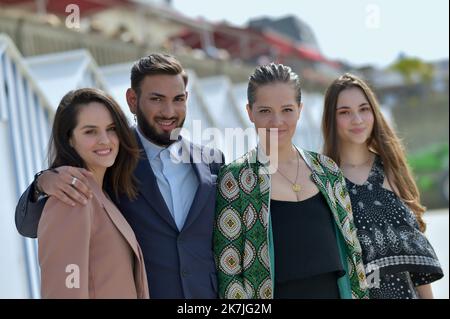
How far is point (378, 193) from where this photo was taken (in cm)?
302

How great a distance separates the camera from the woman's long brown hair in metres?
3.08

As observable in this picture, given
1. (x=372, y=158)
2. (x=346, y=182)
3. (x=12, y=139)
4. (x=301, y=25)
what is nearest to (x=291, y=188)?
(x=346, y=182)

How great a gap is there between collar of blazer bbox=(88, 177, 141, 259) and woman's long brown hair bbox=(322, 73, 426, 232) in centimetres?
115

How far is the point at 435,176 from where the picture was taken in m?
16.3

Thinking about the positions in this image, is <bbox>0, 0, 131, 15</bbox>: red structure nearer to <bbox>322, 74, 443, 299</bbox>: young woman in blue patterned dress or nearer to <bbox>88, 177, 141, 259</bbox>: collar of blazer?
<bbox>322, 74, 443, 299</bbox>: young woman in blue patterned dress

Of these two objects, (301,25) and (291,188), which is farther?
(301,25)

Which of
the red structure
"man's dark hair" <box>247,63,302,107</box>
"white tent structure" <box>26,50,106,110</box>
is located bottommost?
"man's dark hair" <box>247,63,302,107</box>

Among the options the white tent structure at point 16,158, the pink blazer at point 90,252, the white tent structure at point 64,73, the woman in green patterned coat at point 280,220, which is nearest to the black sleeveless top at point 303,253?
the woman in green patterned coat at point 280,220

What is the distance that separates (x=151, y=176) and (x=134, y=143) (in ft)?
0.49

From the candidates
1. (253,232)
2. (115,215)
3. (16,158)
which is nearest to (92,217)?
(115,215)

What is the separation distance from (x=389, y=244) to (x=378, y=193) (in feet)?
0.75

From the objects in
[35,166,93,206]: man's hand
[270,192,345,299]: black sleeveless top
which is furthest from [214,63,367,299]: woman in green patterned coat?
[35,166,93,206]: man's hand

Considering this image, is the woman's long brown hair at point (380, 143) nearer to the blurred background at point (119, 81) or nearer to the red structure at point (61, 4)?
the blurred background at point (119, 81)

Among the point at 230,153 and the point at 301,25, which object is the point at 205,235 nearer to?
the point at 230,153
